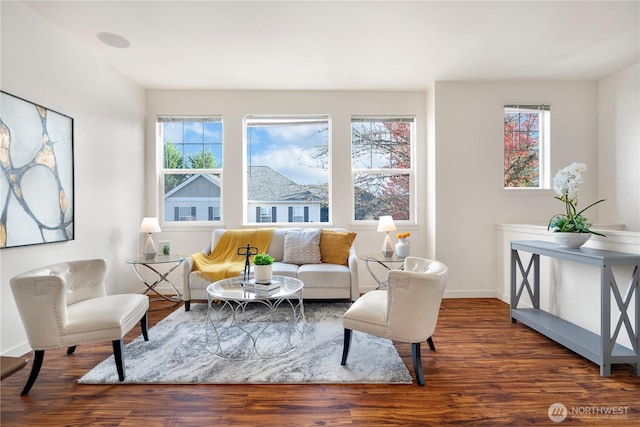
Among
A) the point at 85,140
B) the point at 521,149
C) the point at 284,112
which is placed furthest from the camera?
the point at 284,112

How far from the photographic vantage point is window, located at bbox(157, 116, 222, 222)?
4461mm

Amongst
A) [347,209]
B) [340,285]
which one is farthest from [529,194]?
[340,285]

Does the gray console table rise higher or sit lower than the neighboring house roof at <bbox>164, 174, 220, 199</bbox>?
lower

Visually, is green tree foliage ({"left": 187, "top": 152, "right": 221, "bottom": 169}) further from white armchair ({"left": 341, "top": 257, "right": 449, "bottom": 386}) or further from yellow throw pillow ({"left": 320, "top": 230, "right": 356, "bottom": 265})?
white armchair ({"left": 341, "top": 257, "right": 449, "bottom": 386})

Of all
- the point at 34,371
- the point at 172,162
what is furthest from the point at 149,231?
the point at 34,371

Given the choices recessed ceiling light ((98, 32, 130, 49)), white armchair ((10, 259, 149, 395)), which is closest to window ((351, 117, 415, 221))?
recessed ceiling light ((98, 32, 130, 49))

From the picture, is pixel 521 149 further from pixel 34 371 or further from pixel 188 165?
pixel 34 371

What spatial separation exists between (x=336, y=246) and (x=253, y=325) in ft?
4.44

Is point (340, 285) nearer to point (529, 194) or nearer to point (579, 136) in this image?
point (529, 194)

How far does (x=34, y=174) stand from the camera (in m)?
2.61

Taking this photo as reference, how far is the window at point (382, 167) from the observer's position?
4.50m

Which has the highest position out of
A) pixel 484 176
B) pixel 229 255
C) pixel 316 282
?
pixel 484 176

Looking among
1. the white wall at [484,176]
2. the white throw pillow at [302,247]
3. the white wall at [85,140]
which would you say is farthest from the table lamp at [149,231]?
the white wall at [484,176]

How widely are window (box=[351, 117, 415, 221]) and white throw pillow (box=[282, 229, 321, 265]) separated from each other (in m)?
0.86
